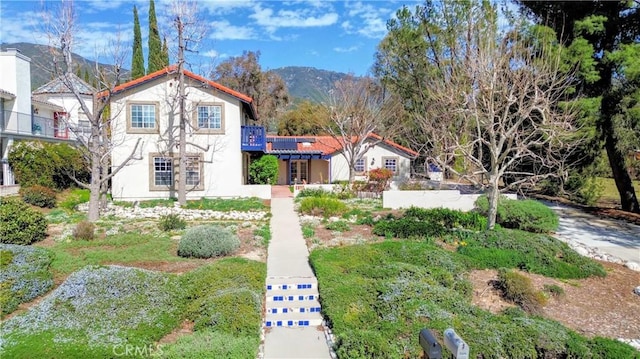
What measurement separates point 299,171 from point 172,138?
1272 centimetres

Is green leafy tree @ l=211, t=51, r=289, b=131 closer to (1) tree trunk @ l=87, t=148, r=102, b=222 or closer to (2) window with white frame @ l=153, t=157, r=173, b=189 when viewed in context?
(2) window with white frame @ l=153, t=157, r=173, b=189

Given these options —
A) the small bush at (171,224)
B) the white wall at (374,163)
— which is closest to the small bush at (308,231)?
the small bush at (171,224)

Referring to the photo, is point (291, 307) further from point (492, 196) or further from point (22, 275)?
point (492, 196)

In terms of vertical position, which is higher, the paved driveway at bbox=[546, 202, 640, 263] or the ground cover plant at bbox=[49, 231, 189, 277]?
the ground cover plant at bbox=[49, 231, 189, 277]

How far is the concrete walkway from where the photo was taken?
6.58 metres

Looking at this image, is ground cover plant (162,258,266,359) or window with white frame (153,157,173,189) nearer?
ground cover plant (162,258,266,359)

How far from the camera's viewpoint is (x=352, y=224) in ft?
50.1

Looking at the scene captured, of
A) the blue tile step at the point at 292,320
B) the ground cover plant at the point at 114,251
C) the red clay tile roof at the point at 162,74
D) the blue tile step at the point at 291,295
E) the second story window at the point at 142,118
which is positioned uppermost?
the red clay tile roof at the point at 162,74

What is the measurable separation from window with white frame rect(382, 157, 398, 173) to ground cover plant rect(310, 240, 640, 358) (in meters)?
22.0

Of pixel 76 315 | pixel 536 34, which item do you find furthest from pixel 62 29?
pixel 536 34

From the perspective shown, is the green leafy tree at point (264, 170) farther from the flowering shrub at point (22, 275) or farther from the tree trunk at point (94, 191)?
the flowering shrub at point (22, 275)

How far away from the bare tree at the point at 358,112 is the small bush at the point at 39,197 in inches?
681

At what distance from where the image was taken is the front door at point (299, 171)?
1252 inches

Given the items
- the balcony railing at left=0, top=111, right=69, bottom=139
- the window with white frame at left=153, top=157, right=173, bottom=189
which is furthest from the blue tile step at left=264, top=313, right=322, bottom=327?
the balcony railing at left=0, top=111, right=69, bottom=139
